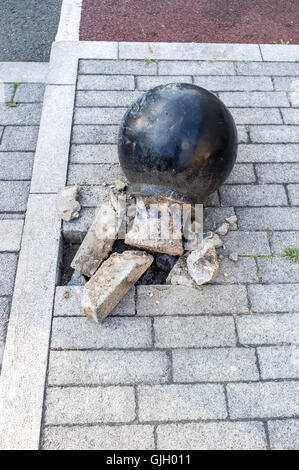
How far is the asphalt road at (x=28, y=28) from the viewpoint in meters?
5.43

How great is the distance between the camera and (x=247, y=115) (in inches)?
183

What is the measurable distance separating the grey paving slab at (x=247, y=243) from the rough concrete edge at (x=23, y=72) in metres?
2.87

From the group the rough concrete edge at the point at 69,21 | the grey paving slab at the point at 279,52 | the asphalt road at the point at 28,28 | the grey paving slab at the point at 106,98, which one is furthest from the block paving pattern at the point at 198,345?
the asphalt road at the point at 28,28

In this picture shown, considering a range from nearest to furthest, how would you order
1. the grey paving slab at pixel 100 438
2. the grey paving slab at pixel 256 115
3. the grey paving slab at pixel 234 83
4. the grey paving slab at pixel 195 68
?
the grey paving slab at pixel 100 438, the grey paving slab at pixel 256 115, the grey paving slab at pixel 234 83, the grey paving slab at pixel 195 68

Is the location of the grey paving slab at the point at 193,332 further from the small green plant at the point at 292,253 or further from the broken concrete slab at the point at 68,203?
the broken concrete slab at the point at 68,203

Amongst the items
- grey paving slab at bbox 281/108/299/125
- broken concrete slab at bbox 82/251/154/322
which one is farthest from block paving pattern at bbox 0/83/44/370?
grey paving slab at bbox 281/108/299/125

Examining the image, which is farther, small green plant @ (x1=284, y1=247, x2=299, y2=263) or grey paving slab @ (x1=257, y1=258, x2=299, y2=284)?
small green plant @ (x1=284, y1=247, x2=299, y2=263)

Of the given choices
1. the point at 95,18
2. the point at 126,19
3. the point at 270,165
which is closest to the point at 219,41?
the point at 126,19

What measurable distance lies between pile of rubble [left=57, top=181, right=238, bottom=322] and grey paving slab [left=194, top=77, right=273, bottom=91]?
1914 millimetres

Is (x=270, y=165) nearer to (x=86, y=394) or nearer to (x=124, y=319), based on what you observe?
(x=124, y=319)

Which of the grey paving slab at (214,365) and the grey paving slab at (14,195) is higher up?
the grey paving slab at (14,195)

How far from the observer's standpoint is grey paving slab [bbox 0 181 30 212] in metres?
3.94

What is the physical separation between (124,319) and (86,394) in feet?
1.96

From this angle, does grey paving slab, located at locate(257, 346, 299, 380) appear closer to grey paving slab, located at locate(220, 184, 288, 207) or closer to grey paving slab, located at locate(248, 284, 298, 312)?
grey paving slab, located at locate(248, 284, 298, 312)
